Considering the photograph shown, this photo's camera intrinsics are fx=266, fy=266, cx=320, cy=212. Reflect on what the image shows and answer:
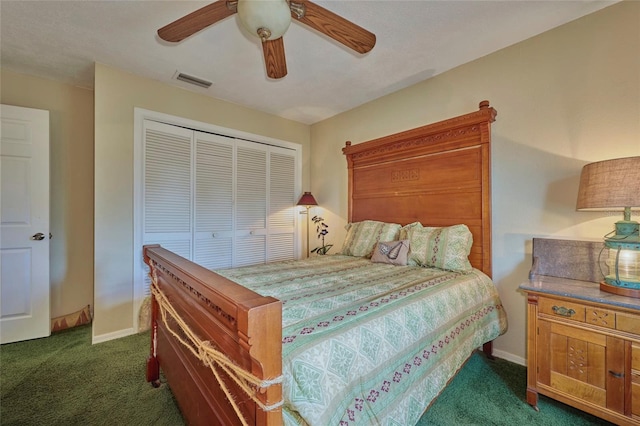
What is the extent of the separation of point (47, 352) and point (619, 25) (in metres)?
4.92

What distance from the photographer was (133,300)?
2.61 meters

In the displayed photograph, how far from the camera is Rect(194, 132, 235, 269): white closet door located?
10.0 feet

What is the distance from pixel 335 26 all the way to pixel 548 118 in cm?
174

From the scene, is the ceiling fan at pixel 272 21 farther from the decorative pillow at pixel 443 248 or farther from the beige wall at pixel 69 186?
the beige wall at pixel 69 186

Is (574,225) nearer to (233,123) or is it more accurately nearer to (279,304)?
(279,304)

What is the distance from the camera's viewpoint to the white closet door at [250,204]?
3371 mm

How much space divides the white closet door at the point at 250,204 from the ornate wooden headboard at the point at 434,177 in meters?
1.22

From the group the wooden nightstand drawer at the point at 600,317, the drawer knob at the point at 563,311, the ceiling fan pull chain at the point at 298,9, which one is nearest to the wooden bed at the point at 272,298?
the drawer knob at the point at 563,311

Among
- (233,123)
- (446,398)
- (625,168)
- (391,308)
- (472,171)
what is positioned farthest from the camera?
(233,123)

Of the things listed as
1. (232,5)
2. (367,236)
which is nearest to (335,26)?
(232,5)

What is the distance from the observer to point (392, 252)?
237 centimetres

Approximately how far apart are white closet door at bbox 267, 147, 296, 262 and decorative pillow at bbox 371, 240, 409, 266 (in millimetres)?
1634

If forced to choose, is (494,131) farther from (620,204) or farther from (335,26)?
(335,26)

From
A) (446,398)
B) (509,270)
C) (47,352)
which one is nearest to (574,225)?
(509,270)
